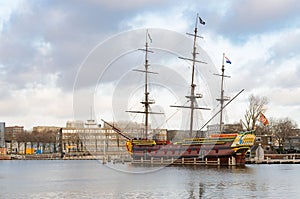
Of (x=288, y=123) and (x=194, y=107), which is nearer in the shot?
(x=194, y=107)

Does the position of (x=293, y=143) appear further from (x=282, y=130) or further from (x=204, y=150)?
(x=204, y=150)

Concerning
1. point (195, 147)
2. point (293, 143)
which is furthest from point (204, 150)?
point (293, 143)

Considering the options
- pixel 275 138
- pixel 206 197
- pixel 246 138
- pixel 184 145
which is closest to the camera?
pixel 206 197

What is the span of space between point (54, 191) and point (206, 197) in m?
16.2

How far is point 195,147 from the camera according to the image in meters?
95.9

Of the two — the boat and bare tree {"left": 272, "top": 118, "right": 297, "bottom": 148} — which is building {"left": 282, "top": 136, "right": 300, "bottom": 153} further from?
the boat

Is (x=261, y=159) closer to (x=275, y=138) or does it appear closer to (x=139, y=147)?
(x=139, y=147)

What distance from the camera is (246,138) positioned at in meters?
89.7

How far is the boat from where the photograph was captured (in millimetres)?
90438

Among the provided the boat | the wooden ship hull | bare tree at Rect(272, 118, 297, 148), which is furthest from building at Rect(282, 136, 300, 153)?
the wooden ship hull

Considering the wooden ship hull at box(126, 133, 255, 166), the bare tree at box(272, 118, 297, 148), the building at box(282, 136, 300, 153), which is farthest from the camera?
the building at box(282, 136, 300, 153)

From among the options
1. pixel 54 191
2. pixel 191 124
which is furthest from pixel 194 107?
pixel 54 191

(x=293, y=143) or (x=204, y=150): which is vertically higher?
(x=293, y=143)

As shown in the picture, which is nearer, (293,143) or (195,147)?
(195,147)
